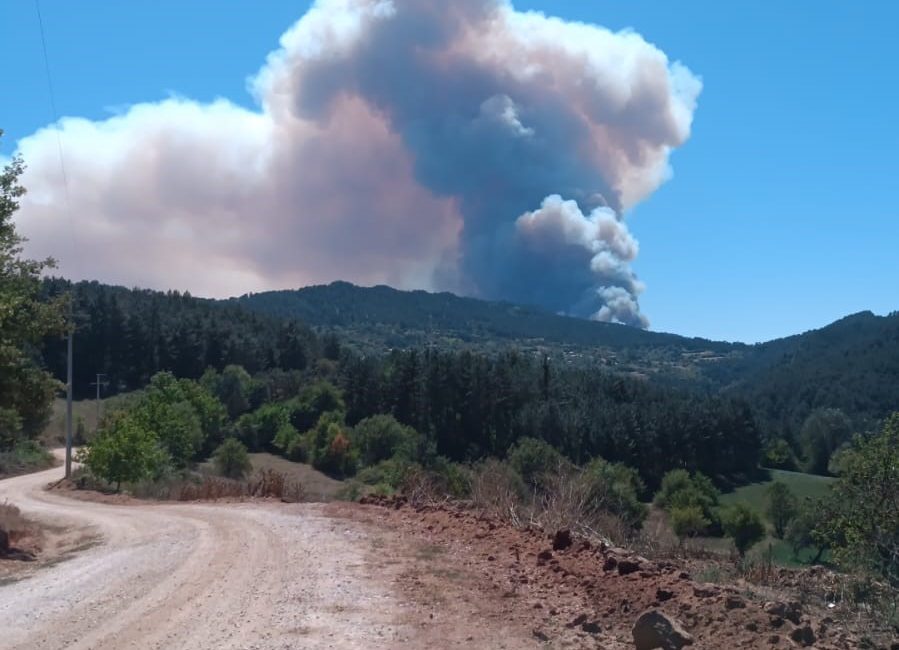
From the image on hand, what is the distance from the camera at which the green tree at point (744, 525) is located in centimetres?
6309

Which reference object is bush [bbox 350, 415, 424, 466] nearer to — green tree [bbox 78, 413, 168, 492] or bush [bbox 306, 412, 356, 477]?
bush [bbox 306, 412, 356, 477]

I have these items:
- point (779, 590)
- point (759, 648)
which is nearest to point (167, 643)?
point (759, 648)

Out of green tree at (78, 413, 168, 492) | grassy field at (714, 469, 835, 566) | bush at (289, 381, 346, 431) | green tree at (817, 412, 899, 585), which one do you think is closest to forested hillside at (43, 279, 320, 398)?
bush at (289, 381, 346, 431)

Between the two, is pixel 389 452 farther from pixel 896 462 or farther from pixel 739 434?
pixel 896 462

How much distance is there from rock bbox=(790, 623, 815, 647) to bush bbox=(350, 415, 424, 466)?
262 ft

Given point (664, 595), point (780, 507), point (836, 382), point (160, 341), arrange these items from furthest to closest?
point (836, 382)
point (160, 341)
point (780, 507)
point (664, 595)

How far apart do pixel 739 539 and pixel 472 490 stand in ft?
161

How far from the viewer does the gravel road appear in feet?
29.6

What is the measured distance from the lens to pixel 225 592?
11.1 metres

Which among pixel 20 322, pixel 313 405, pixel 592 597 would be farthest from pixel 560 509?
pixel 313 405

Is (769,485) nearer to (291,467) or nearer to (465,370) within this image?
(465,370)

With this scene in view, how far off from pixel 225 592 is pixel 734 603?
5849mm

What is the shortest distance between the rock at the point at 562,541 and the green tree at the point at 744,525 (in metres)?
53.4

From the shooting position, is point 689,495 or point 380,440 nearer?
point 689,495
